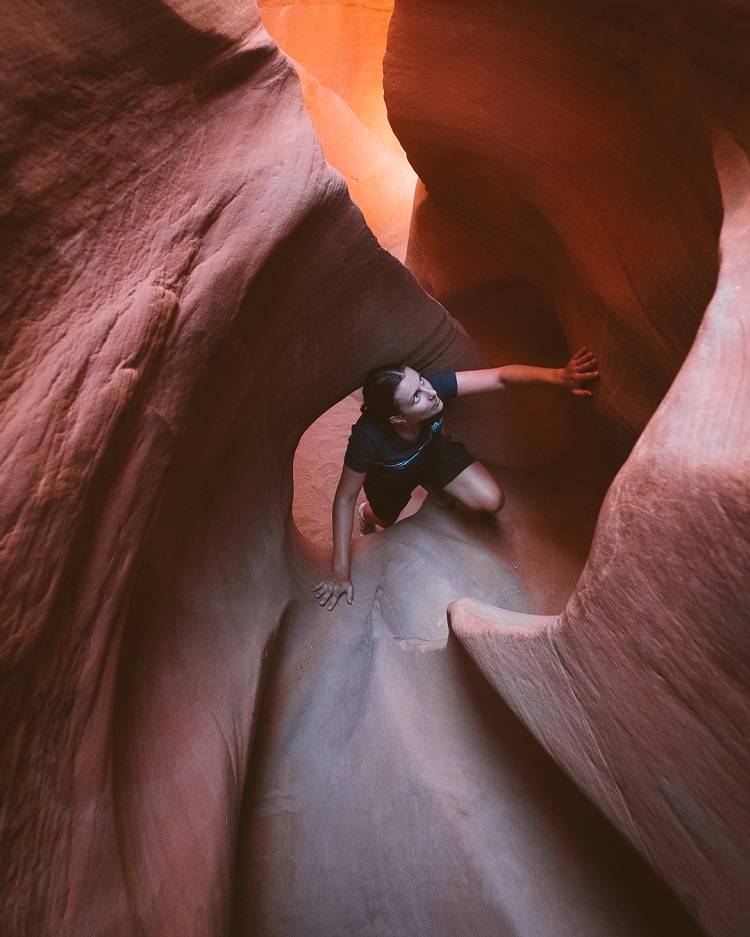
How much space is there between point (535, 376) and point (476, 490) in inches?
28.8

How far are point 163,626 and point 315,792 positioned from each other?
2.38 feet

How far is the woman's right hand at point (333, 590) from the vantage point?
2123mm

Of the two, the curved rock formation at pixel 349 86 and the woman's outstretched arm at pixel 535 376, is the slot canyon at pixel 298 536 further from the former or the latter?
the curved rock formation at pixel 349 86

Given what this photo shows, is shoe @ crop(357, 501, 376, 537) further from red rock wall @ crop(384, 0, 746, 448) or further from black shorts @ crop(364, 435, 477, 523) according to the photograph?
red rock wall @ crop(384, 0, 746, 448)

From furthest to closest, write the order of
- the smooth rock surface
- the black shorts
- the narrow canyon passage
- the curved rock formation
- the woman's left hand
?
1. the curved rock formation
2. the black shorts
3. the woman's left hand
4. the narrow canyon passage
5. the smooth rock surface

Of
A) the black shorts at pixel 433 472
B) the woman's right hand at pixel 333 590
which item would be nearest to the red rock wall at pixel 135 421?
the woman's right hand at pixel 333 590

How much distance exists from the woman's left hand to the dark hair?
655 mm

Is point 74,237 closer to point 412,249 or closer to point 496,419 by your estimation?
point 496,419

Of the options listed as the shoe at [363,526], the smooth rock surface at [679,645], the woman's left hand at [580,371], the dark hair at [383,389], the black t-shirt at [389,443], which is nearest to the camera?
the smooth rock surface at [679,645]

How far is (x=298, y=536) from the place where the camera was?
2377mm

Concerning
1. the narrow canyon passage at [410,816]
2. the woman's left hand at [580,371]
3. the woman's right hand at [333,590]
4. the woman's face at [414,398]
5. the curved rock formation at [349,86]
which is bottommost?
the narrow canyon passage at [410,816]

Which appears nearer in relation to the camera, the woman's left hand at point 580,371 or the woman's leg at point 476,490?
the woman's left hand at point 580,371

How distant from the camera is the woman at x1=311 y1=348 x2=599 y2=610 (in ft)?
6.91

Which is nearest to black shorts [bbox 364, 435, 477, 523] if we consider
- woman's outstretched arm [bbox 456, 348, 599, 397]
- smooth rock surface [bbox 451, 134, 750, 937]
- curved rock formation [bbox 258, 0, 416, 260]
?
woman's outstretched arm [bbox 456, 348, 599, 397]
